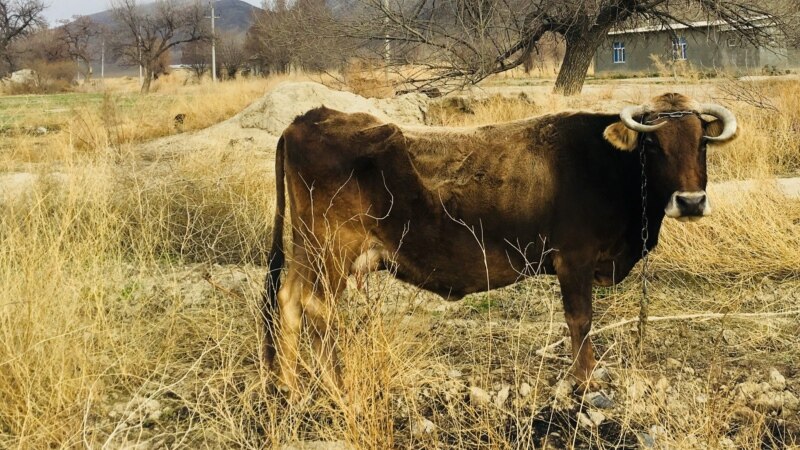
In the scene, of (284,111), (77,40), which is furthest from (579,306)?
(77,40)

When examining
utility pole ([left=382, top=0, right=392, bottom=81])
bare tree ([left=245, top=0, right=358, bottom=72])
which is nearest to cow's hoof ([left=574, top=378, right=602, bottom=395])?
utility pole ([left=382, top=0, right=392, bottom=81])

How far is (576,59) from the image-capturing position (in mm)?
19453

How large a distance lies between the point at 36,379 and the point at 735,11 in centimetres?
1793

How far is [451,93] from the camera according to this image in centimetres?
1703

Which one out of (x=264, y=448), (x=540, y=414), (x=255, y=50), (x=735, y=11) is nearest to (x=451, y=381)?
(x=540, y=414)

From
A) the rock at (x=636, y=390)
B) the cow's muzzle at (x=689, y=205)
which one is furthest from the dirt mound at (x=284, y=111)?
the rock at (x=636, y=390)

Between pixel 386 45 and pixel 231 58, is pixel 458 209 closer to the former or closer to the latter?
pixel 386 45

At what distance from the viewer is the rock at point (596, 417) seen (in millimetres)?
3799

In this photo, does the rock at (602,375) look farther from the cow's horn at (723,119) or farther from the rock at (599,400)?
the cow's horn at (723,119)

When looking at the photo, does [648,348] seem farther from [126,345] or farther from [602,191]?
[126,345]

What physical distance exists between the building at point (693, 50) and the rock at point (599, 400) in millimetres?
11282

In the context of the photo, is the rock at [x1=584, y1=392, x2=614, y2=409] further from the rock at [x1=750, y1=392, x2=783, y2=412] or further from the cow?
the rock at [x1=750, y1=392, x2=783, y2=412]

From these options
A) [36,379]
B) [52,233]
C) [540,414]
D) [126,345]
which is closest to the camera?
[36,379]

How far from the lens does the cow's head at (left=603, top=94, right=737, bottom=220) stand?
3904 millimetres
